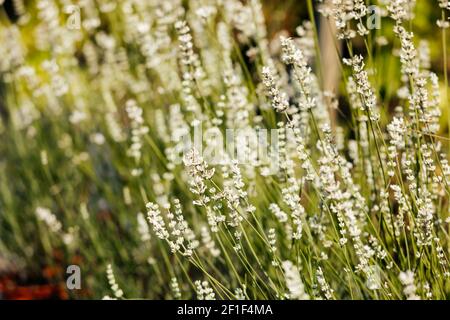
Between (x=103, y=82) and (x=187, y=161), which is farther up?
(x=103, y=82)

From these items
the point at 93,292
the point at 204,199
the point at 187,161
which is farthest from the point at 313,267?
the point at 93,292

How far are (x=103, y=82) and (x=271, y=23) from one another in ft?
5.84

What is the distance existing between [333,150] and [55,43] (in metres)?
1.87

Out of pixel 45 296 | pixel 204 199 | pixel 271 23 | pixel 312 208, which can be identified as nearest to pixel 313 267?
pixel 312 208

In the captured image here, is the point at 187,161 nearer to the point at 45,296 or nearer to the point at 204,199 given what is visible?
the point at 204,199

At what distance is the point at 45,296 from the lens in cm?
277

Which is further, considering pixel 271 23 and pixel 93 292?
pixel 271 23

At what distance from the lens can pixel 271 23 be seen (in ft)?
15.3

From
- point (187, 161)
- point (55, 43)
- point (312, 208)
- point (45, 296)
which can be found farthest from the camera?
point (55, 43)

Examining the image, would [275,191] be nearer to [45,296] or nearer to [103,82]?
[45,296]

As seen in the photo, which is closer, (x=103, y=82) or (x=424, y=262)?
(x=424, y=262)
